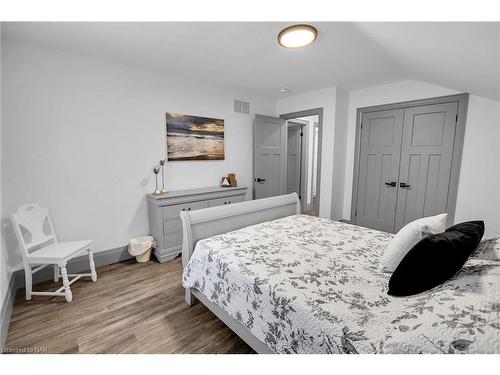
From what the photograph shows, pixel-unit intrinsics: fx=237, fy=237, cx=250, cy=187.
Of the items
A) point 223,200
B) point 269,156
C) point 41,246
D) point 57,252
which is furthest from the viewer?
point 269,156

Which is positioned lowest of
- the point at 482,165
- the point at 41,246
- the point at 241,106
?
the point at 41,246

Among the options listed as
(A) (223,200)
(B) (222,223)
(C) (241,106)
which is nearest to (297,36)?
(B) (222,223)

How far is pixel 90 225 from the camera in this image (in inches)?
110

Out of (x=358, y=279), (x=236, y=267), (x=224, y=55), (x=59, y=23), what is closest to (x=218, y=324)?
(x=236, y=267)

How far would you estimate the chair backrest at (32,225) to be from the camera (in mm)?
2170

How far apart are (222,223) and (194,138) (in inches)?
71.1

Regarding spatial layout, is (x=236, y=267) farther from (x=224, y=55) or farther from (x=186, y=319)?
(x=224, y=55)

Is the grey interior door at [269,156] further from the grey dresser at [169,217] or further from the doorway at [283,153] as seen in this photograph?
the grey dresser at [169,217]

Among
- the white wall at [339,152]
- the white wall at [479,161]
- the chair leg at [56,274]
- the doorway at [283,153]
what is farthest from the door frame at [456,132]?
the chair leg at [56,274]

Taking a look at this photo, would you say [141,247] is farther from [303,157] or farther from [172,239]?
[303,157]

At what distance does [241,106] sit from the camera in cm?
410

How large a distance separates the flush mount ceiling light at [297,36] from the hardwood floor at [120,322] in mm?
2486

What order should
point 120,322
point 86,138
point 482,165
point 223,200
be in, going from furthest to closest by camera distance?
point 223,200 < point 482,165 < point 86,138 < point 120,322

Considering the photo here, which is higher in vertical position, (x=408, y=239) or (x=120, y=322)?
(x=408, y=239)
